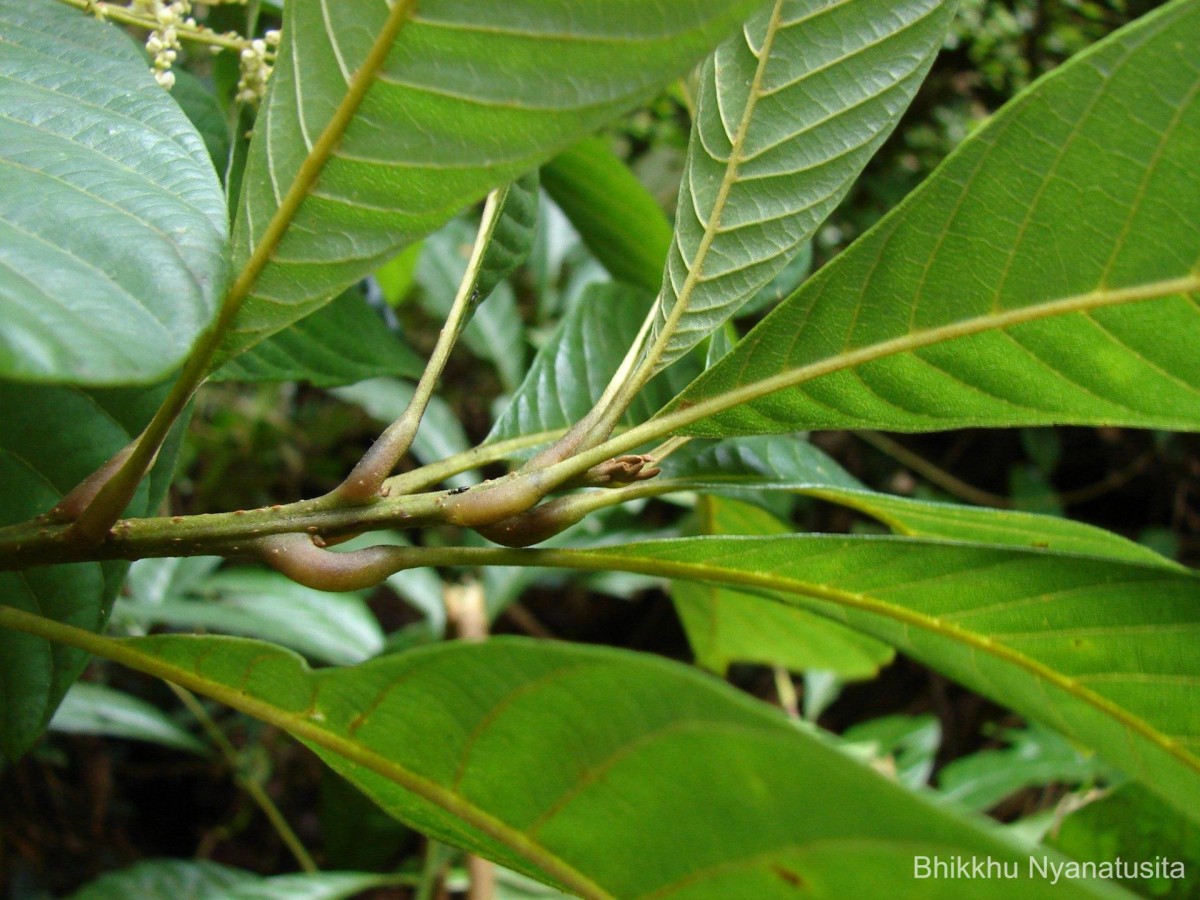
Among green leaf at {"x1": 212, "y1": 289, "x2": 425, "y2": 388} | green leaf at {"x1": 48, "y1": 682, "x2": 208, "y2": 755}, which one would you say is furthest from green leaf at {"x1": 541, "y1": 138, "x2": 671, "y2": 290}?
green leaf at {"x1": 48, "y1": 682, "x2": 208, "y2": 755}

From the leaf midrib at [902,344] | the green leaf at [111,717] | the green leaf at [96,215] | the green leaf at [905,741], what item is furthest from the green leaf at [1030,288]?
the green leaf at [111,717]

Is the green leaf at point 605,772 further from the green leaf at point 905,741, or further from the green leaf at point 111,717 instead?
the green leaf at point 905,741

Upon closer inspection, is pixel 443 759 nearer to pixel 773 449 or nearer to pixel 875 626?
pixel 875 626

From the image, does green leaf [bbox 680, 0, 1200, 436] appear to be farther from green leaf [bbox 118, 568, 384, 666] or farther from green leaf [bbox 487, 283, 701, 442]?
green leaf [bbox 118, 568, 384, 666]

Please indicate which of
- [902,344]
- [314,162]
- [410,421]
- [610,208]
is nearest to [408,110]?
[314,162]

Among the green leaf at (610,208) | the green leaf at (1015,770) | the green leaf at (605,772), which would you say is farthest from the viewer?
the green leaf at (1015,770)

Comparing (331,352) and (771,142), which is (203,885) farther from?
(771,142)

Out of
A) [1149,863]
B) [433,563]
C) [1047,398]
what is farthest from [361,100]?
[1149,863]
